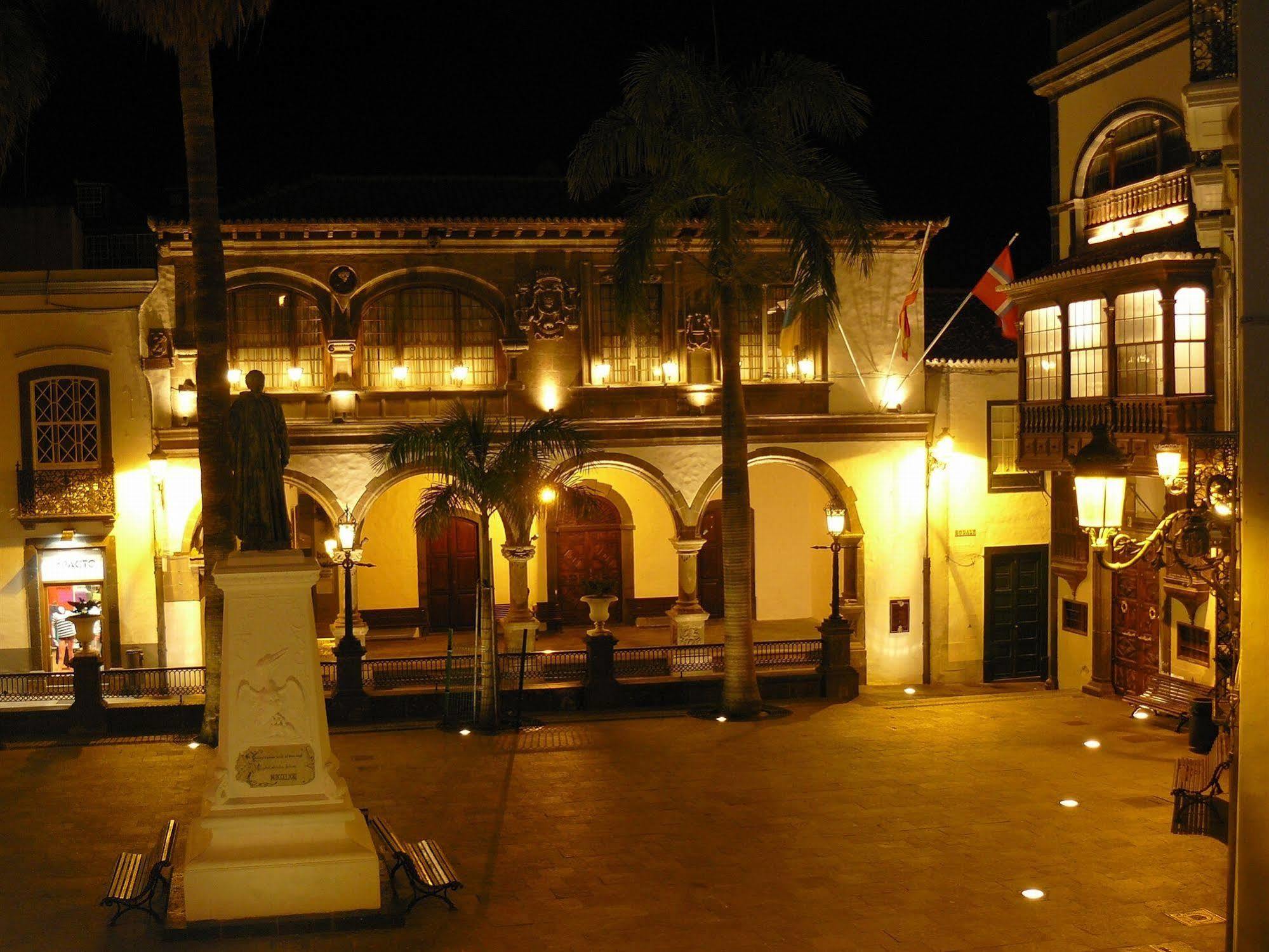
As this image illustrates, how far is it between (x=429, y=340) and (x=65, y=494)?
6381mm

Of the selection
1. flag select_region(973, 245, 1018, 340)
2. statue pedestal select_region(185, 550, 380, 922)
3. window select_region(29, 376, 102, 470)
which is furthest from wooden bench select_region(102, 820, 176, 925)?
flag select_region(973, 245, 1018, 340)

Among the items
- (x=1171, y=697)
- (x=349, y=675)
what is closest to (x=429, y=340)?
(x=349, y=675)

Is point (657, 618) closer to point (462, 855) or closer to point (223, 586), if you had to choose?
point (462, 855)

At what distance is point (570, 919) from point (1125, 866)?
493 centimetres

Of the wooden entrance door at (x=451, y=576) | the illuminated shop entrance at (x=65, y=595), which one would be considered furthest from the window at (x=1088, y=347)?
the illuminated shop entrance at (x=65, y=595)

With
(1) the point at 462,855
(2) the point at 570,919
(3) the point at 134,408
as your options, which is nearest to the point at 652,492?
(3) the point at 134,408

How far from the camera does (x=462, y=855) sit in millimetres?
12047

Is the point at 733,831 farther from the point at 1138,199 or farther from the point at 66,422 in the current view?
the point at 66,422

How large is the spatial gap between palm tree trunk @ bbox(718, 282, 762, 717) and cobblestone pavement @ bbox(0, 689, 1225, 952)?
67cm

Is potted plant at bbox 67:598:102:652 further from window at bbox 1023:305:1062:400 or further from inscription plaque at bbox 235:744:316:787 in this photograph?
window at bbox 1023:305:1062:400

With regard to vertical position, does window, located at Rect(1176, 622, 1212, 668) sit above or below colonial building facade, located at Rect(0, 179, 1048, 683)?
below

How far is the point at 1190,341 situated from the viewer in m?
18.3

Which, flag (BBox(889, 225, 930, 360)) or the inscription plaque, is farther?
flag (BBox(889, 225, 930, 360))

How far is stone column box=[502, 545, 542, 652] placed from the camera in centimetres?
2211
